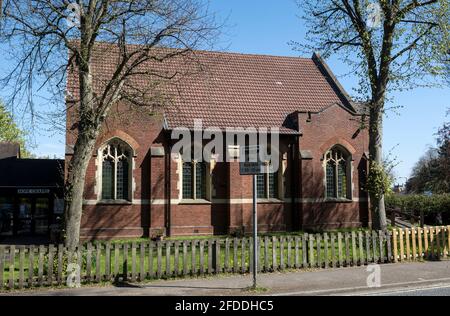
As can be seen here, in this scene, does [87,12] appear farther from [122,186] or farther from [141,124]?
[122,186]

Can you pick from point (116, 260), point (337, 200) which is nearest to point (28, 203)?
point (116, 260)

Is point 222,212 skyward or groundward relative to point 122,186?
groundward

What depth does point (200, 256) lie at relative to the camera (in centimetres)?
1157

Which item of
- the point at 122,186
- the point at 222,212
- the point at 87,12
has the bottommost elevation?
the point at 222,212

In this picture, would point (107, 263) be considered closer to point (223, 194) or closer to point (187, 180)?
point (187, 180)

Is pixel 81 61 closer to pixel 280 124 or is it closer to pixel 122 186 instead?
pixel 122 186

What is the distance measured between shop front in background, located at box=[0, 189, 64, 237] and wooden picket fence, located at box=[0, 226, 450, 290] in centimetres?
1036

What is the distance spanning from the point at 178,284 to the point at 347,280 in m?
4.29

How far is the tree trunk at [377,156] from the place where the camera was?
51.2 feet
